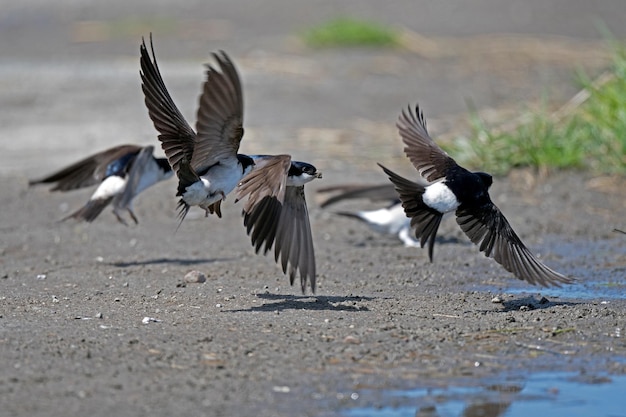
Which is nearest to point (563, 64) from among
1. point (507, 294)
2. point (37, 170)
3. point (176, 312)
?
point (37, 170)

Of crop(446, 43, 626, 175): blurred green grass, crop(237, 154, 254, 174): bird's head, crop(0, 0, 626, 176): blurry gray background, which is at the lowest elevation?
crop(237, 154, 254, 174): bird's head

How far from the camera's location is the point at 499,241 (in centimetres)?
582

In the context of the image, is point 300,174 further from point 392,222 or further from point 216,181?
point 392,222

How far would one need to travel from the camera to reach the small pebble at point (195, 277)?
6.39 meters

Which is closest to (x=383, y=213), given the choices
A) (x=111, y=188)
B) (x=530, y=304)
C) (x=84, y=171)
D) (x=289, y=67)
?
(x=111, y=188)

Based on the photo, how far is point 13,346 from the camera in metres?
4.71

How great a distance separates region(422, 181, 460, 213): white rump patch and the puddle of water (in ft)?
4.38

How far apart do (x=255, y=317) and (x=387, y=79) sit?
8970mm

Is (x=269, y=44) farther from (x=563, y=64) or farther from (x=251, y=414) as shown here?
(x=251, y=414)

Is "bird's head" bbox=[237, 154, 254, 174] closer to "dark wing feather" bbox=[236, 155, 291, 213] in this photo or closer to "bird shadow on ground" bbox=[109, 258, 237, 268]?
"dark wing feather" bbox=[236, 155, 291, 213]

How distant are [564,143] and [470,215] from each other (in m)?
3.58

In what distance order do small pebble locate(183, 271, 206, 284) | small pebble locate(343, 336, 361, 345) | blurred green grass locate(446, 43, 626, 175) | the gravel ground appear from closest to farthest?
the gravel ground → small pebble locate(343, 336, 361, 345) → small pebble locate(183, 271, 206, 284) → blurred green grass locate(446, 43, 626, 175)

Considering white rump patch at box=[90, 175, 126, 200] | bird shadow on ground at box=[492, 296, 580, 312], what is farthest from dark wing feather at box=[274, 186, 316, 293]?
white rump patch at box=[90, 175, 126, 200]

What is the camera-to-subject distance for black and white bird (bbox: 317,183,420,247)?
782cm
